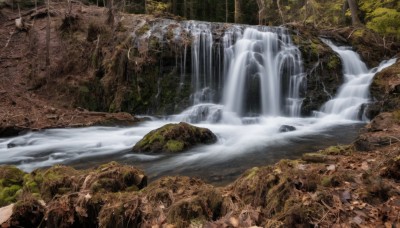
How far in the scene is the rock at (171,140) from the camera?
8.45m

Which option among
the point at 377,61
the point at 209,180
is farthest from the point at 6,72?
the point at 377,61

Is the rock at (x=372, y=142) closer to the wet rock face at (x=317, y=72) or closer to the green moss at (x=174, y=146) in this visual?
the green moss at (x=174, y=146)

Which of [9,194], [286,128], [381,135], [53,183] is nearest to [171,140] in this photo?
[286,128]

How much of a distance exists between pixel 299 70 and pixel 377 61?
4180 millimetres

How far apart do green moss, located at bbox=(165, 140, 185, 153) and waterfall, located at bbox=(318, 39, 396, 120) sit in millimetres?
7272

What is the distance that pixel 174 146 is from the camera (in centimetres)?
841

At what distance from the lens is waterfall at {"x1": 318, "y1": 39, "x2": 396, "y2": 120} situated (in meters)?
12.8

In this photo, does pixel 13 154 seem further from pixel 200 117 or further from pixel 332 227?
pixel 332 227

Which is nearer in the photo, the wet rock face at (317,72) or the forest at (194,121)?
the forest at (194,121)

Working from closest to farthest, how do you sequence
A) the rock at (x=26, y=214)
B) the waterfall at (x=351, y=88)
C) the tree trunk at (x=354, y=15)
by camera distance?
1. the rock at (x=26, y=214)
2. the waterfall at (x=351, y=88)
3. the tree trunk at (x=354, y=15)

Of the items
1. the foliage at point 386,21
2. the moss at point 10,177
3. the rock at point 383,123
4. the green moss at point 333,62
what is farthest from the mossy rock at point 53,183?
the foliage at point 386,21

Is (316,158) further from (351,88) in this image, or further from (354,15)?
(354,15)

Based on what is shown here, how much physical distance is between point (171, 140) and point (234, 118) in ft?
17.1

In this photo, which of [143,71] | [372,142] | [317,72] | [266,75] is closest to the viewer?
[372,142]
